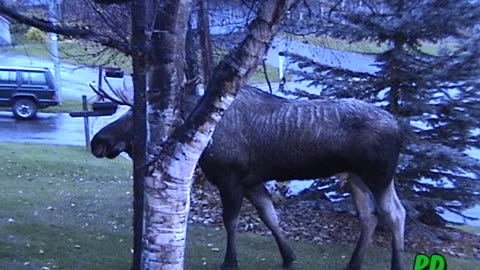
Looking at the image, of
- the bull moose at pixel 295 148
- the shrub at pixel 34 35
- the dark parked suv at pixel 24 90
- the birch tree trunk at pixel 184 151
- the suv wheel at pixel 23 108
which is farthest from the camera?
the suv wheel at pixel 23 108

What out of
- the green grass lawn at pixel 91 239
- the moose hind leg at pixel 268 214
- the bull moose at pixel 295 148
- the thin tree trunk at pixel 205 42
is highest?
the thin tree trunk at pixel 205 42

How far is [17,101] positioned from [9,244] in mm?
21971

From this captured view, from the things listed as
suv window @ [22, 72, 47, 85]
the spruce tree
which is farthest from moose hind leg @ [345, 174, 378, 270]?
suv window @ [22, 72, 47, 85]

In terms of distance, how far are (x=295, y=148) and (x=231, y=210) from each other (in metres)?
0.87

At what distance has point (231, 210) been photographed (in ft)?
25.0

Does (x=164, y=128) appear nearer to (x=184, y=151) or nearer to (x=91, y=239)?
(x=184, y=151)

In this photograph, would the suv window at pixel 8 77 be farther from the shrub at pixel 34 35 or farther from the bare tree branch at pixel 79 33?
the bare tree branch at pixel 79 33

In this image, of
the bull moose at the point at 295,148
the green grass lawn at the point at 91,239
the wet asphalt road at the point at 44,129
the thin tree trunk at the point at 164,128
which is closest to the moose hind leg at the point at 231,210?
the bull moose at the point at 295,148

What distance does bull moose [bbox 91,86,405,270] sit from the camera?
752 cm

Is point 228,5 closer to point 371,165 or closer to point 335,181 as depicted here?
point 335,181

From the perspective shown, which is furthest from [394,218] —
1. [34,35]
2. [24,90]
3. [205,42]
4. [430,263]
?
[24,90]

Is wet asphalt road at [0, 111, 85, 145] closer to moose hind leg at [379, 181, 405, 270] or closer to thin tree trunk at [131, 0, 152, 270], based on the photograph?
moose hind leg at [379, 181, 405, 270]

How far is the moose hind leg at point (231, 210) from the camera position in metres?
7.54

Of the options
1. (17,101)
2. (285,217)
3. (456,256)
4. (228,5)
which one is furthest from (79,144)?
(456,256)
